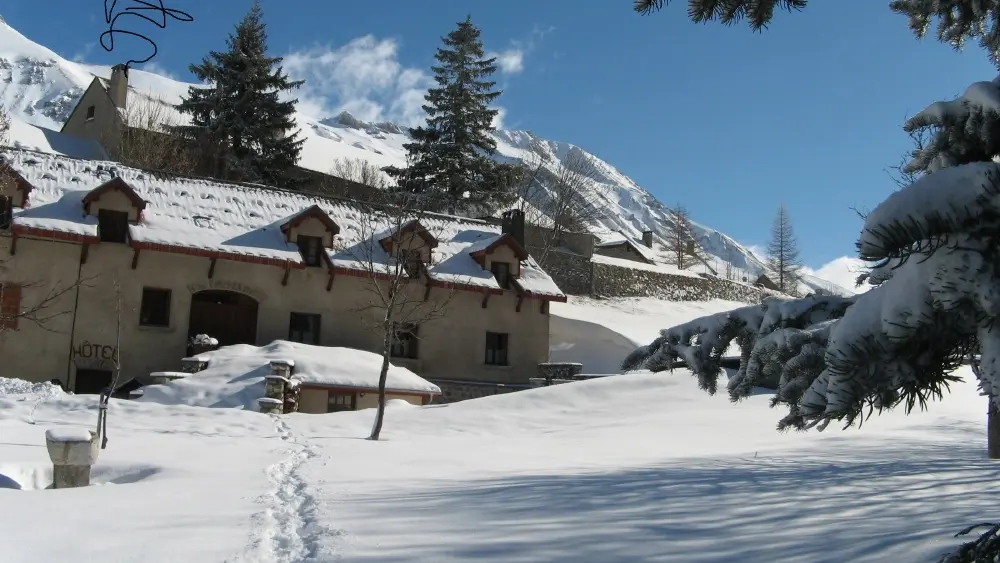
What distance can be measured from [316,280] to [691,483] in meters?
18.5

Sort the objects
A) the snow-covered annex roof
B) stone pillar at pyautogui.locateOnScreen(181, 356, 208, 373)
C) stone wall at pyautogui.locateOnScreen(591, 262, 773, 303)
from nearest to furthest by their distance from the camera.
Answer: stone pillar at pyautogui.locateOnScreen(181, 356, 208, 373) < the snow-covered annex roof < stone wall at pyautogui.locateOnScreen(591, 262, 773, 303)

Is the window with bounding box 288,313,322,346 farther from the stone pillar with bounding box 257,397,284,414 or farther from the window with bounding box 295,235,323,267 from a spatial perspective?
the stone pillar with bounding box 257,397,284,414

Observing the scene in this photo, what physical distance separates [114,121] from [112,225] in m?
18.5

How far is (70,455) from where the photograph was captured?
8.76 meters

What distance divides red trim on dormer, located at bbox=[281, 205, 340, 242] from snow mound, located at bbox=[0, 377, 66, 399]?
9.07 meters

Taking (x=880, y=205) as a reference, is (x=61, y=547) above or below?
below

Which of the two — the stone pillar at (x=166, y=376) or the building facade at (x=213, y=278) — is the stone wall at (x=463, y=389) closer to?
the building facade at (x=213, y=278)

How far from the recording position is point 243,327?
Result: 23.9 m

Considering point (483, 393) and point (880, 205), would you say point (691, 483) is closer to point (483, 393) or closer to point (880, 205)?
point (880, 205)

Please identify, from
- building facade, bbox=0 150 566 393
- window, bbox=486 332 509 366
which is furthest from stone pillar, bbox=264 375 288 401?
window, bbox=486 332 509 366

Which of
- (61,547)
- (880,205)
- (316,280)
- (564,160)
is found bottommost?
(61,547)

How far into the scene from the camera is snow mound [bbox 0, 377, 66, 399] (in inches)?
614

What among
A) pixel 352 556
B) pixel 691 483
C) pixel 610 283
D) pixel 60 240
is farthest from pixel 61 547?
pixel 610 283

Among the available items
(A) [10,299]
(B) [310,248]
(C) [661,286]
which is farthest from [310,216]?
(C) [661,286]
